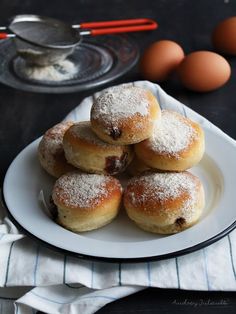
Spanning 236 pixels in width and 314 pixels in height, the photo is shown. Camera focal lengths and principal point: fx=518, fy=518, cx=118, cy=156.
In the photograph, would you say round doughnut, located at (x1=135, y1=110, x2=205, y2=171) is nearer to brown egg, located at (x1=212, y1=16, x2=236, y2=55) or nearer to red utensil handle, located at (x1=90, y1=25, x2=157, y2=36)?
brown egg, located at (x1=212, y1=16, x2=236, y2=55)

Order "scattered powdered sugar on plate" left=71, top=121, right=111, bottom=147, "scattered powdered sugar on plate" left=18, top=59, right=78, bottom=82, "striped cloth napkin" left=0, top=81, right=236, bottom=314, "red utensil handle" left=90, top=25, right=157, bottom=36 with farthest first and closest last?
"red utensil handle" left=90, top=25, right=157, bottom=36
"scattered powdered sugar on plate" left=18, top=59, right=78, bottom=82
"scattered powdered sugar on plate" left=71, top=121, right=111, bottom=147
"striped cloth napkin" left=0, top=81, right=236, bottom=314

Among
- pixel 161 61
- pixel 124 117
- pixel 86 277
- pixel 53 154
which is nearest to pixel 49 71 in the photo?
pixel 161 61

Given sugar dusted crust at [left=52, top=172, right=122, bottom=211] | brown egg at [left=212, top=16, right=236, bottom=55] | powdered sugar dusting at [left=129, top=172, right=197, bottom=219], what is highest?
sugar dusted crust at [left=52, top=172, right=122, bottom=211]

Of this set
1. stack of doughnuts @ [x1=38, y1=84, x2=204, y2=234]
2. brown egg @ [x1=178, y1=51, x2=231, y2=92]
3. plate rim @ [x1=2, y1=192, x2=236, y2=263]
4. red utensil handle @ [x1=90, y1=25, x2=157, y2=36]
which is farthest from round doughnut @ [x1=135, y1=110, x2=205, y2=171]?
red utensil handle @ [x1=90, y1=25, x2=157, y2=36]

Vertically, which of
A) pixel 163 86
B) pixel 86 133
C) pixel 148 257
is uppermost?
pixel 86 133

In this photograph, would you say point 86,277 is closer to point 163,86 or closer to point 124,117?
point 124,117

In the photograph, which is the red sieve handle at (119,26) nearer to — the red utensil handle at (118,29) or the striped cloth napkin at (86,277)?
the red utensil handle at (118,29)

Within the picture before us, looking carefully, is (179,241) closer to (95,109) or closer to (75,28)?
(95,109)
